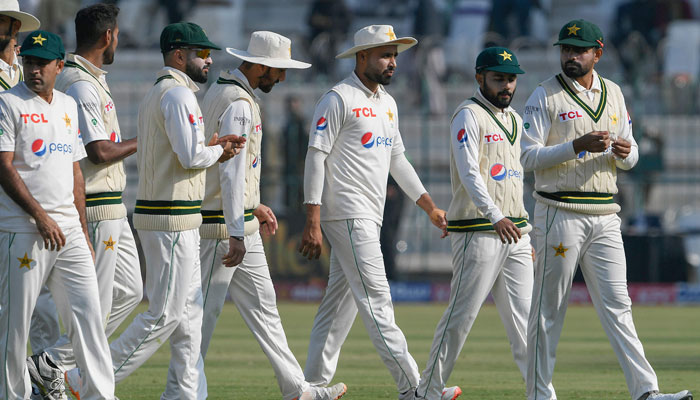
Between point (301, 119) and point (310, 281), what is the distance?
105 inches

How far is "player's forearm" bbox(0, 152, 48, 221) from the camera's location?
610 centimetres

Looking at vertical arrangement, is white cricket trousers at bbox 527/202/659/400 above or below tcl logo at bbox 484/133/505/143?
below

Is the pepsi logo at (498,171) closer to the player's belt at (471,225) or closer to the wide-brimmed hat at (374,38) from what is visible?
the player's belt at (471,225)

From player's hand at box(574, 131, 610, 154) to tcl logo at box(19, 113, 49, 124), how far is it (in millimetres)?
2970

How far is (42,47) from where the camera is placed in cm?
623

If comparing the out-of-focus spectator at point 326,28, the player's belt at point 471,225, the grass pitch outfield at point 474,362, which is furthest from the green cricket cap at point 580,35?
the out-of-focus spectator at point 326,28

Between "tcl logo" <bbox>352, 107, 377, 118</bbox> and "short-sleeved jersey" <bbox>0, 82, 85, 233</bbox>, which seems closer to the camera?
"short-sleeved jersey" <bbox>0, 82, 85, 233</bbox>

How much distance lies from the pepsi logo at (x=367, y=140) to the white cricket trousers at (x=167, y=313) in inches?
51.6

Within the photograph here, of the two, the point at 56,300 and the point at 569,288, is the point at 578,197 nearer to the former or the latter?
the point at 569,288

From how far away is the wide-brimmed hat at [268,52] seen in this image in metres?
7.33

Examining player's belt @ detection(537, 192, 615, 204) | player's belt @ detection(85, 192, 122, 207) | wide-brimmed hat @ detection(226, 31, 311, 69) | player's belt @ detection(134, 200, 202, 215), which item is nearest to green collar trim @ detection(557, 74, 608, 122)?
player's belt @ detection(537, 192, 615, 204)

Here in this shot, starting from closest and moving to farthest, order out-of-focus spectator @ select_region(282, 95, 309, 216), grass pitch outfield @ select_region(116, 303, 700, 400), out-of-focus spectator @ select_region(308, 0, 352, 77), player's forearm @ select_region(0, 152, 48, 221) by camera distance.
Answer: player's forearm @ select_region(0, 152, 48, 221)
grass pitch outfield @ select_region(116, 303, 700, 400)
out-of-focus spectator @ select_region(282, 95, 309, 216)
out-of-focus spectator @ select_region(308, 0, 352, 77)

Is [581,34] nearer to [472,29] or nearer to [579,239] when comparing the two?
[579,239]

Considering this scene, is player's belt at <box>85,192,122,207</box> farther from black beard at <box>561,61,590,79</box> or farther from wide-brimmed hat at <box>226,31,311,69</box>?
black beard at <box>561,61,590,79</box>
